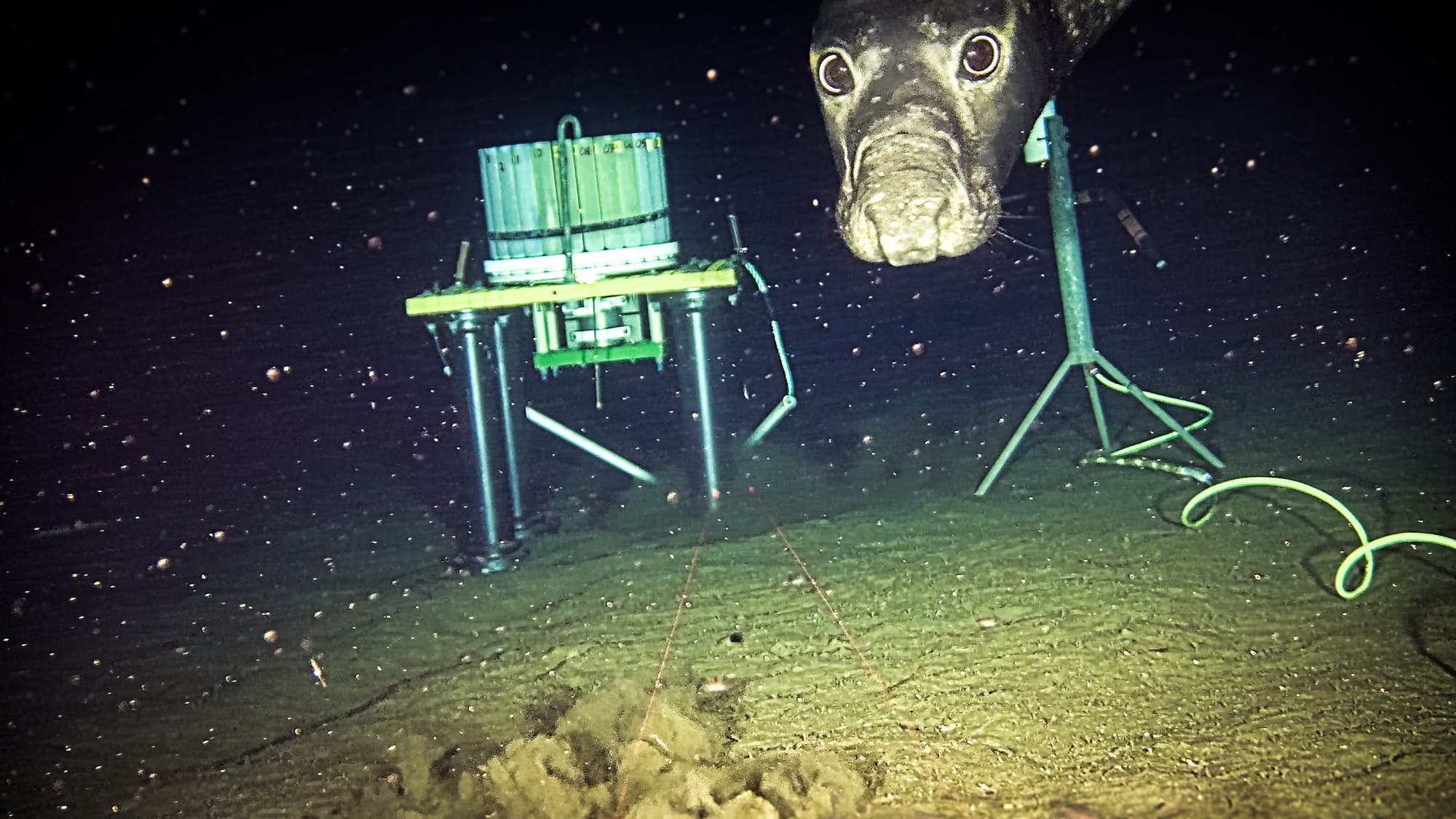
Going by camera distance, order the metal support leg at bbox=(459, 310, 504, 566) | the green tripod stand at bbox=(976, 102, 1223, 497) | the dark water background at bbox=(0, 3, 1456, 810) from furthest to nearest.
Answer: the dark water background at bbox=(0, 3, 1456, 810), the metal support leg at bbox=(459, 310, 504, 566), the green tripod stand at bbox=(976, 102, 1223, 497)

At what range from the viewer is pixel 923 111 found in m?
2.33

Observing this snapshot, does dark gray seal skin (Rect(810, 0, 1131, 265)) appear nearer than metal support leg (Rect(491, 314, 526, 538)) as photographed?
Yes

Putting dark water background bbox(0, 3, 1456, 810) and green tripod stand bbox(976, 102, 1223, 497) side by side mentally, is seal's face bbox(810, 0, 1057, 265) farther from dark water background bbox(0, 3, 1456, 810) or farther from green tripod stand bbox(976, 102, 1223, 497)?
dark water background bbox(0, 3, 1456, 810)

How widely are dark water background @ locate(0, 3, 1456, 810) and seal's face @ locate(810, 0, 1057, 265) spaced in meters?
3.46

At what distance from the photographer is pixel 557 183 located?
3729 mm

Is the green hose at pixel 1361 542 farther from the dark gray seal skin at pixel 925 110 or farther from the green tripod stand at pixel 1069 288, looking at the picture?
the dark gray seal skin at pixel 925 110

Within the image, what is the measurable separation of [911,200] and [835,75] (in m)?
0.57

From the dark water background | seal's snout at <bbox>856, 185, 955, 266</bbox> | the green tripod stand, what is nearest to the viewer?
seal's snout at <bbox>856, 185, 955, 266</bbox>

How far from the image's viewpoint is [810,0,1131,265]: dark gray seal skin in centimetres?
217

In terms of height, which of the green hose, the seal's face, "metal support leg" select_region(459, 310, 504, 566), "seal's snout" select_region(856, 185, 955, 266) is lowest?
the green hose

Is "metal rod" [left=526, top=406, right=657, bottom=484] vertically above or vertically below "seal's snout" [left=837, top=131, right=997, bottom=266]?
below

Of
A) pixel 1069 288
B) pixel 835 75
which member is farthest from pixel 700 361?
pixel 835 75

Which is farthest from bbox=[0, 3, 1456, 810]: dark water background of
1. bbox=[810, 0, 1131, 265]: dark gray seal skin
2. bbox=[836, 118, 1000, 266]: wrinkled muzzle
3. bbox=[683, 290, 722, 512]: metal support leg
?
bbox=[836, 118, 1000, 266]: wrinkled muzzle

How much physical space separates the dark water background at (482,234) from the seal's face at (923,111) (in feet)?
11.3
